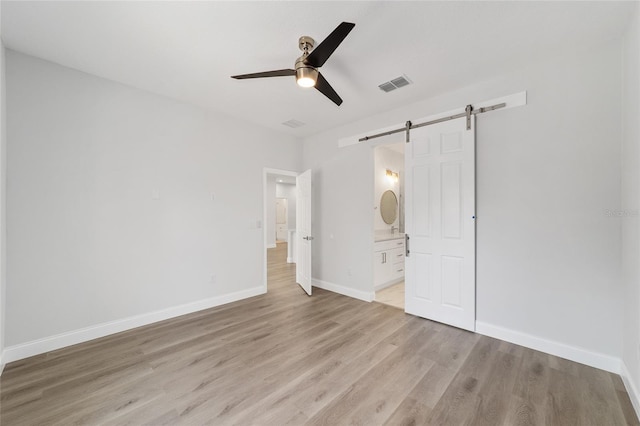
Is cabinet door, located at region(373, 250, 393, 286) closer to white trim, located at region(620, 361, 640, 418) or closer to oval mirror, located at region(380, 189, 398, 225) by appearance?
oval mirror, located at region(380, 189, 398, 225)

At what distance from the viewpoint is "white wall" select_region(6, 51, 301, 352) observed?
2623 mm

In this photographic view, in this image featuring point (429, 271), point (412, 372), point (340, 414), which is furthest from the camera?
point (429, 271)

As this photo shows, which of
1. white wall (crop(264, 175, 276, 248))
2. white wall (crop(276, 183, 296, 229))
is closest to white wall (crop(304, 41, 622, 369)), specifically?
white wall (crop(264, 175, 276, 248))

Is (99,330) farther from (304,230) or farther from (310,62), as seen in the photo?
(310,62)

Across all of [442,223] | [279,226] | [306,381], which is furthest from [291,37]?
[279,226]

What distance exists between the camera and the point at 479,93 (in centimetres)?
310

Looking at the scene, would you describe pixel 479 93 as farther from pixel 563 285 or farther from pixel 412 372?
pixel 412 372

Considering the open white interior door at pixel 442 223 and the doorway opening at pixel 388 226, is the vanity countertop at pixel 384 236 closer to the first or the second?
the doorway opening at pixel 388 226

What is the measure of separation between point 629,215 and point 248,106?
4349 millimetres

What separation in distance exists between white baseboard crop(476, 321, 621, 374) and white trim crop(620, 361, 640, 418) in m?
0.10

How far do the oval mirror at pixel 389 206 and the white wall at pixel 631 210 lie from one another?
354 cm

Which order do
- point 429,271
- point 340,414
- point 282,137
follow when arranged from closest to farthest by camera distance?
point 340,414
point 429,271
point 282,137

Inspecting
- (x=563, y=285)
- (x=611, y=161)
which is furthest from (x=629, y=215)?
(x=563, y=285)

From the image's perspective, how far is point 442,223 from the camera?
11.0 feet
